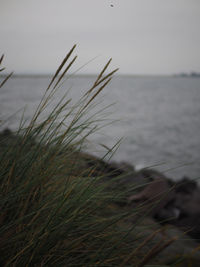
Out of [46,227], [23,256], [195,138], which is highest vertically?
[195,138]

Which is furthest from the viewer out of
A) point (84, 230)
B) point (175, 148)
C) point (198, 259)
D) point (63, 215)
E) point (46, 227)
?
point (175, 148)

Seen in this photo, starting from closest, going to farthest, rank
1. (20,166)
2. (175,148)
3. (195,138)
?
(20,166), (175,148), (195,138)

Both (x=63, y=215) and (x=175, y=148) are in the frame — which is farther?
(x=175, y=148)

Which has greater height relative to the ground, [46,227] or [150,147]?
[150,147]

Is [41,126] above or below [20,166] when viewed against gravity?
above

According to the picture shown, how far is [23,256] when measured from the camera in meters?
0.91

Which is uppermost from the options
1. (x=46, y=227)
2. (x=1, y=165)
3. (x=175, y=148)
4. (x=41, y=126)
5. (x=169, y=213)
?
(x=175, y=148)

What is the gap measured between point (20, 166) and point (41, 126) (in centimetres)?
23

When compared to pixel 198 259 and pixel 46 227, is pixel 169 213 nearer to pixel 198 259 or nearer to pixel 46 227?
pixel 198 259

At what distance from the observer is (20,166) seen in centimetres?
121

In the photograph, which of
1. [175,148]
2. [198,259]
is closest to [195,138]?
[175,148]

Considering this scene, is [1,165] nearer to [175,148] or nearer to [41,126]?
[41,126]

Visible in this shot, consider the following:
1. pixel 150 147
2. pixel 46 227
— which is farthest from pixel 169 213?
pixel 150 147

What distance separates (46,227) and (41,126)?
1.88ft
